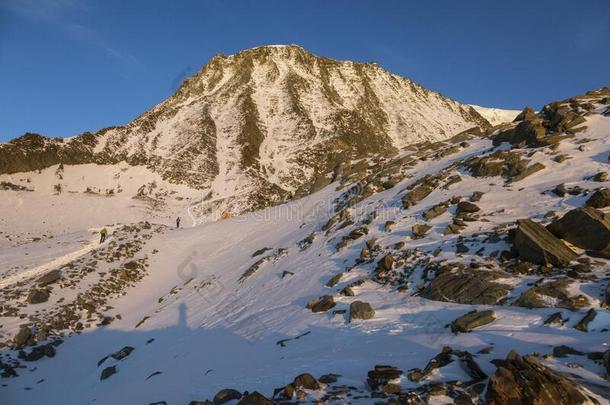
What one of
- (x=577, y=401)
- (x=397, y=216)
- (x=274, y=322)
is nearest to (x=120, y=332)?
(x=274, y=322)

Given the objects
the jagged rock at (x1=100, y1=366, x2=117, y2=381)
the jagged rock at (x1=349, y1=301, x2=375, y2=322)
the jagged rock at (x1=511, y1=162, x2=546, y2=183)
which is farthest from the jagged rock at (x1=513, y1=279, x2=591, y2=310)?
the jagged rock at (x1=100, y1=366, x2=117, y2=381)

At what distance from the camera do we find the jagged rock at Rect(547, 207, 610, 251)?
11.8 m

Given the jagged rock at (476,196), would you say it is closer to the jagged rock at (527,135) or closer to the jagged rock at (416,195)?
the jagged rock at (416,195)

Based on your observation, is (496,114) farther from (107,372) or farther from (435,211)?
(107,372)

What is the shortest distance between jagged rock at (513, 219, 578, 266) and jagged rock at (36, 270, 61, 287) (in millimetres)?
21770

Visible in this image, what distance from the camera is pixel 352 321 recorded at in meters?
12.0

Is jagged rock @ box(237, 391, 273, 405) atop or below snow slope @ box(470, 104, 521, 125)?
below

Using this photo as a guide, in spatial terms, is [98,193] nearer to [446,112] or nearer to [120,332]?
[120,332]

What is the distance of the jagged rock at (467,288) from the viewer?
11.2 meters

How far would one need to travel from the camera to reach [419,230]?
16734 millimetres

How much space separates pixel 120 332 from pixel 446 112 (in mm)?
108594

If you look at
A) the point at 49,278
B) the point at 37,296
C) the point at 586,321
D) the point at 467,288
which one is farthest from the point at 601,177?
the point at 49,278

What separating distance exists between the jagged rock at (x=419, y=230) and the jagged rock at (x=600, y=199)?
5.14m

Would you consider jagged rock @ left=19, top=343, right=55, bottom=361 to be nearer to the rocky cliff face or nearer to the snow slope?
the rocky cliff face
